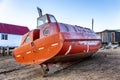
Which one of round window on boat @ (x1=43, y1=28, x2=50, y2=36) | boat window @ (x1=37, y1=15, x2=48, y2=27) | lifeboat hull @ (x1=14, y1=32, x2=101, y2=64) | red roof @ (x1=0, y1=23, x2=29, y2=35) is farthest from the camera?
red roof @ (x1=0, y1=23, x2=29, y2=35)

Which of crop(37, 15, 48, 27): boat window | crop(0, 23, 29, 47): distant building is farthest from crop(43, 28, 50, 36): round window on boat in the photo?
crop(0, 23, 29, 47): distant building

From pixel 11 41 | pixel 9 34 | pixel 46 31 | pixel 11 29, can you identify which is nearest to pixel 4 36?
pixel 9 34

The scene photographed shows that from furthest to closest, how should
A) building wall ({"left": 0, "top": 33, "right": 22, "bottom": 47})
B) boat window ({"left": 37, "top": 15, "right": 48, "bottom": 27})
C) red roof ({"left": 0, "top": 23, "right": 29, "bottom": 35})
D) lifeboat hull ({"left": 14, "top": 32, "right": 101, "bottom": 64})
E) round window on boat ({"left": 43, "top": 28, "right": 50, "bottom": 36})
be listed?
red roof ({"left": 0, "top": 23, "right": 29, "bottom": 35}) → building wall ({"left": 0, "top": 33, "right": 22, "bottom": 47}) → boat window ({"left": 37, "top": 15, "right": 48, "bottom": 27}) → round window on boat ({"left": 43, "top": 28, "right": 50, "bottom": 36}) → lifeboat hull ({"left": 14, "top": 32, "right": 101, "bottom": 64})

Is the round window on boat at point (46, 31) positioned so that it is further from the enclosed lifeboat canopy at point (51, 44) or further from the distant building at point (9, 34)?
the distant building at point (9, 34)

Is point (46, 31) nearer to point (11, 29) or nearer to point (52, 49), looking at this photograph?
point (52, 49)

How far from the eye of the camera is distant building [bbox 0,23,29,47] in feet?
101

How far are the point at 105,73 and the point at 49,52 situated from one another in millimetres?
2390

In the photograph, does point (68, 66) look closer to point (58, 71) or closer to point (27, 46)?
point (58, 71)

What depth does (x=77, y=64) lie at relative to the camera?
11.7m

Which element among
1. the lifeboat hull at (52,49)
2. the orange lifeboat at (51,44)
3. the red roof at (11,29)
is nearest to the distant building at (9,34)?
the red roof at (11,29)

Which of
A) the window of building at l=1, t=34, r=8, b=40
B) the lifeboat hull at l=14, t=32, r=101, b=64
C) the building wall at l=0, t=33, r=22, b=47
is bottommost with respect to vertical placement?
the building wall at l=0, t=33, r=22, b=47

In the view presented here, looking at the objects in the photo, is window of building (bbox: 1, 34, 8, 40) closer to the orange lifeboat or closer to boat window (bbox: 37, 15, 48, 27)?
the orange lifeboat

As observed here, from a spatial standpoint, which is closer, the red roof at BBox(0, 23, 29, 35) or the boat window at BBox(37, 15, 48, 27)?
the boat window at BBox(37, 15, 48, 27)

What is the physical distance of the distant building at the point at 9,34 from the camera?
30781 mm
